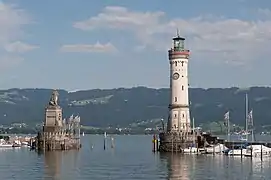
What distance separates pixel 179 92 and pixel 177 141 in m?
10.4

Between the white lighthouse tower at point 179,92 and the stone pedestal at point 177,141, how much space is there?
92 centimetres

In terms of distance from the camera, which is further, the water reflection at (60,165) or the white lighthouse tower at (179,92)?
the white lighthouse tower at (179,92)

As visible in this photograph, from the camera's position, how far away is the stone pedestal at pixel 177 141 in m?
134

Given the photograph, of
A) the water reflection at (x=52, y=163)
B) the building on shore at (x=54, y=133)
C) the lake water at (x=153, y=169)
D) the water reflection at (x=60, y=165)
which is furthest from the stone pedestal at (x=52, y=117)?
the lake water at (x=153, y=169)

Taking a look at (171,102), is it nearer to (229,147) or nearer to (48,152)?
(229,147)

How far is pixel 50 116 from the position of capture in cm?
15450

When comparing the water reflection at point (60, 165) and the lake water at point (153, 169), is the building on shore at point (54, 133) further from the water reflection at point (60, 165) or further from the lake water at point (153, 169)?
the lake water at point (153, 169)

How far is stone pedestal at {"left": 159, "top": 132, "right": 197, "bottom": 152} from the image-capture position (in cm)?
13446

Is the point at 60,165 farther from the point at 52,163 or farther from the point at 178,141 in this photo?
the point at 178,141

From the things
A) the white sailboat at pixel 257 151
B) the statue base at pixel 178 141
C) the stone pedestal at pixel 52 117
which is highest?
the stone pedestal at pixel 52 117

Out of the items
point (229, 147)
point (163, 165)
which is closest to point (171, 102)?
Answer: point (229, 147)

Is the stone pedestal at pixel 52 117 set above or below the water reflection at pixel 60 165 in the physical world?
above

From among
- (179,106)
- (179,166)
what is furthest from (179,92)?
(179,166)

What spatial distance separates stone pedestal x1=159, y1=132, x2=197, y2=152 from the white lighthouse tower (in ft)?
3.02
